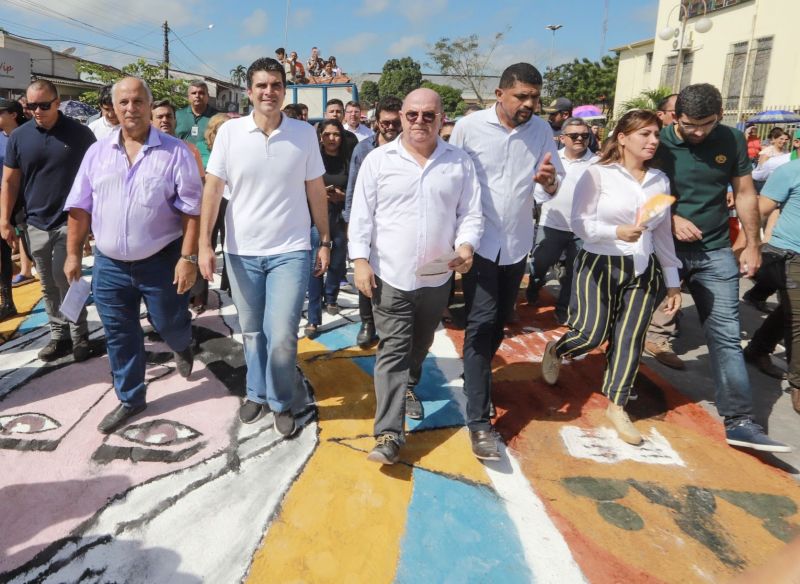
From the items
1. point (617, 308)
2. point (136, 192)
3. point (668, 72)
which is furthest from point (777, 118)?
point (136, 192)

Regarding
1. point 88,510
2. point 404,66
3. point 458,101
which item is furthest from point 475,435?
point 404,66

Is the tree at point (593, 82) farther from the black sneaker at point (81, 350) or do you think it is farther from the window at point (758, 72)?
the black sneaker at point (81, 350)

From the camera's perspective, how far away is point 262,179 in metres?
2.93

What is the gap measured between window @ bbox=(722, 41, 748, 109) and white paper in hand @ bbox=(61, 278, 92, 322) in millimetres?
28749

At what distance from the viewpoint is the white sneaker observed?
3.82 m

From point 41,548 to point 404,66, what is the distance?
5422 centimetres

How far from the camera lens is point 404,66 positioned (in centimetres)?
5138

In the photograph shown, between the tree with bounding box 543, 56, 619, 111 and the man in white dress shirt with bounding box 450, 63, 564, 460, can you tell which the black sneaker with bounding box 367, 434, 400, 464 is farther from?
the tree with bounding box 543, 56, 619, 111

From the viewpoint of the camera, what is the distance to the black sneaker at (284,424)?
3.12 metres

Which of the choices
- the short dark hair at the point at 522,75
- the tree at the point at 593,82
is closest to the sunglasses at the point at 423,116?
the short dark hair at the point at 522,75

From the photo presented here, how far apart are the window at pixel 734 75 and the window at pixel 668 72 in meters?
3.99

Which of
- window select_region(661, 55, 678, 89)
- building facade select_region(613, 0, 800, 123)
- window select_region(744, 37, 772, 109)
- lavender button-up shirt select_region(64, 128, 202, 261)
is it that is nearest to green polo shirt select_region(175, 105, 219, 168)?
lavender button-up shirt select_region(64, 128, 202, 261)

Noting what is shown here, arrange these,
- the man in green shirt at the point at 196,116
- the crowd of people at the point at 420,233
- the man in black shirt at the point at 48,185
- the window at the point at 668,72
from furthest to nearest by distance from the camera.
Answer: the window at the point at 668,72 → the man in green shirt at the point at 196,116 → the man in black shirt at the point at 48,185 → the crowd of people at the point at 420,233

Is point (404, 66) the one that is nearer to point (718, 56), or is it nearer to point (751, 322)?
point (718, 56)
